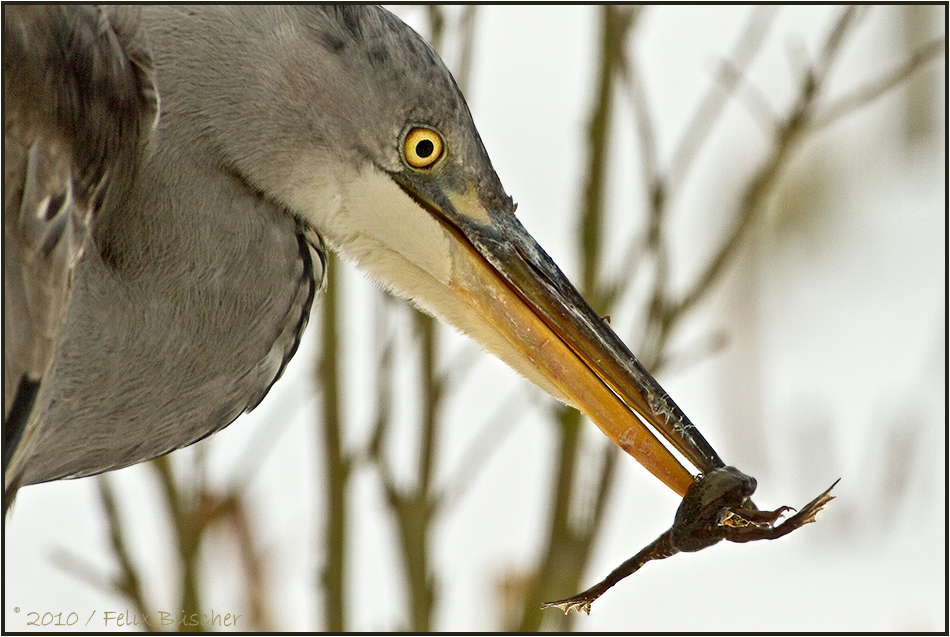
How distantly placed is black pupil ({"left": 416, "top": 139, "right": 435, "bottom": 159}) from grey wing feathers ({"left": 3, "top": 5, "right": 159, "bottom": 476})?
275 millimetres

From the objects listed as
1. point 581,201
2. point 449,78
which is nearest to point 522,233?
point 449,78

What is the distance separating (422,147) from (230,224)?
223mm

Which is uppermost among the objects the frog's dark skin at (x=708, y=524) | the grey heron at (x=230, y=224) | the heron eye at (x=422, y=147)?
the heron eye at (x=422, y=147)

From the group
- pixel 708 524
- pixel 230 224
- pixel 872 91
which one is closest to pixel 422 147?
pixel 230 224

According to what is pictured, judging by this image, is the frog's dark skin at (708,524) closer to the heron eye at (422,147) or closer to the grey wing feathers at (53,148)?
the heron eye at (422,147)

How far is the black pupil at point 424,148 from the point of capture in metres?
1.12

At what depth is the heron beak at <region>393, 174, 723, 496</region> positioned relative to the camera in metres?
1.13

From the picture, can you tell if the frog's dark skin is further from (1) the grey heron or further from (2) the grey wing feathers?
(2) the grey wing feathers

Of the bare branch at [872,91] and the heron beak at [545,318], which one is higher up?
the bare branch at [872,91]

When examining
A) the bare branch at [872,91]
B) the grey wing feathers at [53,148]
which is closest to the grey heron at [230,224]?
the grey wing feathers at [53,148]

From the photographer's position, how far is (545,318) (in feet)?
3.83

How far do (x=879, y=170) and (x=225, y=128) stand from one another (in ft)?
10.4

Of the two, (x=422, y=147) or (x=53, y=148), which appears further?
(x=422, y=147)

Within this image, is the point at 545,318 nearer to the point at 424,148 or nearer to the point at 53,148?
the point at 424,148
